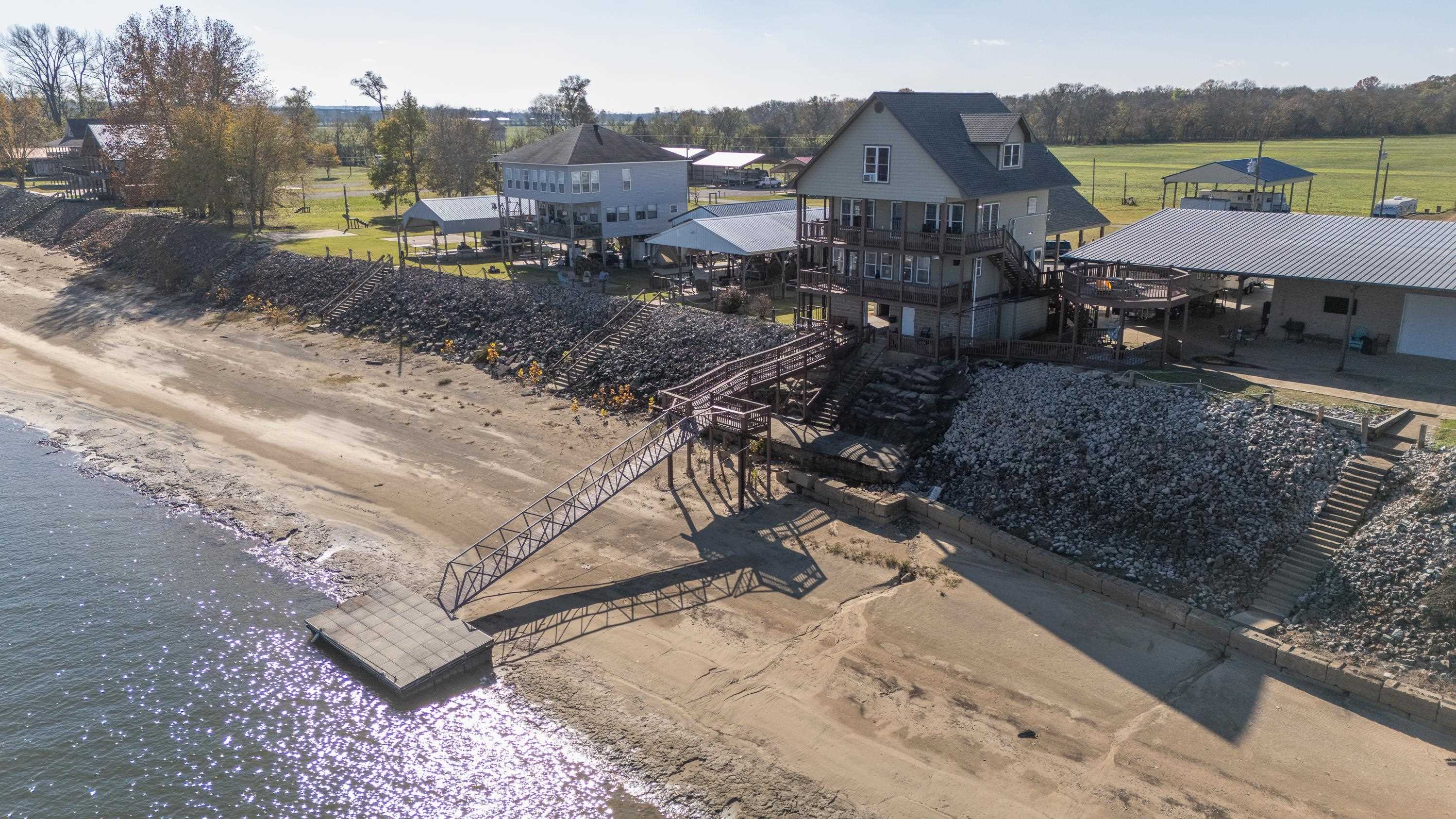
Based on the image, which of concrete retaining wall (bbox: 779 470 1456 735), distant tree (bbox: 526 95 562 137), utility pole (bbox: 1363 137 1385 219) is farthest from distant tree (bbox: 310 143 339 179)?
utility pole (bbox: 1363 137 1385 219)

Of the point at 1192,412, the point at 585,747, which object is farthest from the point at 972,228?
the point at 585,747

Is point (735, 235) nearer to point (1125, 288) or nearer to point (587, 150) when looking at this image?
point (587, 150)

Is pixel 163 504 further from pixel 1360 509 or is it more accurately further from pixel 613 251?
pixel 1360 509

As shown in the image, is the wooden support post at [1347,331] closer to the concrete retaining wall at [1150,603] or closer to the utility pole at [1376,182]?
the concrete retaining wall at [1150,603]

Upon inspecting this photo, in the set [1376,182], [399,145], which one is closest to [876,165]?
[1376,182]

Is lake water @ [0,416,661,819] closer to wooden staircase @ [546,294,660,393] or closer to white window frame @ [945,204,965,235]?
wooden staircase @ [546,294,660,393]

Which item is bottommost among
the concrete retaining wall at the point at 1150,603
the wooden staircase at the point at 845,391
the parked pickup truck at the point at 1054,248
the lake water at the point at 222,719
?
the lake water at the point at 222,719

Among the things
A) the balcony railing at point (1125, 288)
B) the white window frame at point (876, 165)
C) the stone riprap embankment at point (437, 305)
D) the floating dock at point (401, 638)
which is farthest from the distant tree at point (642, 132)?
the floating dock at point (401, 638)
